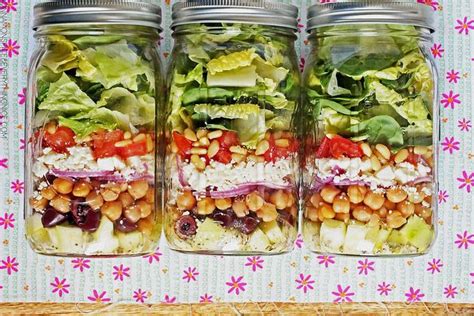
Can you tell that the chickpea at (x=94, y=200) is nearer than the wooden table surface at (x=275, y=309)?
Yes

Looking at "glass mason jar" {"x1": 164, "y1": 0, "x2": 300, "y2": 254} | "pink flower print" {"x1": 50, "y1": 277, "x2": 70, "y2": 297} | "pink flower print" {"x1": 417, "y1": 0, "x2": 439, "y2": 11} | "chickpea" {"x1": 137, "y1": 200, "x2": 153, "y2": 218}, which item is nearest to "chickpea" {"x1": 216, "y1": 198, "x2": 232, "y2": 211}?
"glass mason jar" {"x1": 164, "y1": 0, "x2": 300, "y2": 254}

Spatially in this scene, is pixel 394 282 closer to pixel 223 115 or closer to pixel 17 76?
pixel 223 115

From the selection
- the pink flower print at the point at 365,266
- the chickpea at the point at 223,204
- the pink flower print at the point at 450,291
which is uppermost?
the chickpea at the point at 223,204

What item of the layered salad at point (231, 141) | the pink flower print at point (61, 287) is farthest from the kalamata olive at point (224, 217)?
the pink flower print at point (61, 287)

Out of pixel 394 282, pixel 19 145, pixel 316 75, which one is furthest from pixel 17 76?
pixel 394 282

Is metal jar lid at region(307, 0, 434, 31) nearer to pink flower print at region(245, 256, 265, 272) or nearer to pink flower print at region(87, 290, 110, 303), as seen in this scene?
pink flower print at region(245, 256, 265, 272)

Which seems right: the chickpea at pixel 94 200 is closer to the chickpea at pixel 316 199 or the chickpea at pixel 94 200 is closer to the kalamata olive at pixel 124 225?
the kalamata olive at pixel 124 225
